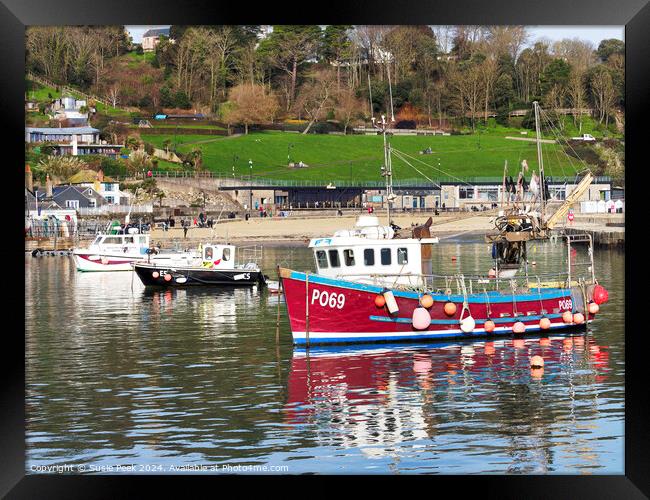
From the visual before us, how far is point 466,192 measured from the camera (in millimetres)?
125125

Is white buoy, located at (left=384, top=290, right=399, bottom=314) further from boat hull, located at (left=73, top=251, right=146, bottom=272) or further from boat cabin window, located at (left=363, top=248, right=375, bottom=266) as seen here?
boat hull, located at (left=73, top=251, right=146, bottom=272)

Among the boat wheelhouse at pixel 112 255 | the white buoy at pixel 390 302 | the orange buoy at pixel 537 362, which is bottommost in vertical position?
the orange buoy at pixel 537 362

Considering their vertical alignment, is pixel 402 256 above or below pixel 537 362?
above

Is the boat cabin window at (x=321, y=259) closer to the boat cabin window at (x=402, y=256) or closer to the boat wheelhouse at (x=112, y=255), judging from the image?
the boat cabin window at (x=402, y=256)

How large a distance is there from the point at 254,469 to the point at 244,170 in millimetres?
116130

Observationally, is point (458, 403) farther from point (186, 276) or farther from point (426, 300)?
point (186, 276)

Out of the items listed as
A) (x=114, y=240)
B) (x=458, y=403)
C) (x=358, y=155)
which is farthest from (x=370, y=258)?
(x=358, y=155)

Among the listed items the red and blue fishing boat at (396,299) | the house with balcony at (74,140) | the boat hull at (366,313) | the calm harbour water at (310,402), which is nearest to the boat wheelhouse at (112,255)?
the calm harbour water at (310,402)

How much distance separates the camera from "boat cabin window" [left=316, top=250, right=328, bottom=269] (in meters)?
→ 35.1

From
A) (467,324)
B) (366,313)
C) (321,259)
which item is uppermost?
(321,259)

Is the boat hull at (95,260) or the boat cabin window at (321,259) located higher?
the boat cabin window at (321,259)

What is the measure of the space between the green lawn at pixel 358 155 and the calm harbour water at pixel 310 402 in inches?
3615

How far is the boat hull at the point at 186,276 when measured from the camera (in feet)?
192

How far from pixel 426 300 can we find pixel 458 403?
338 inches
